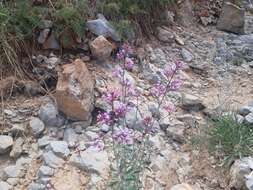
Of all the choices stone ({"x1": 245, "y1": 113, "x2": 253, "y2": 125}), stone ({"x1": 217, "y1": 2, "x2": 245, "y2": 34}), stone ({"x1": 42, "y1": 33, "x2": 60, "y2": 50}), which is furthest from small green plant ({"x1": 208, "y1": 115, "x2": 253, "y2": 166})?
stone ({"x1": 217, "y1": 2, "x2": 245, "y2": 34})

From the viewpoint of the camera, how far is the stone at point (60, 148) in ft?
9.39

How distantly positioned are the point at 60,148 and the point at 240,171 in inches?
40.5

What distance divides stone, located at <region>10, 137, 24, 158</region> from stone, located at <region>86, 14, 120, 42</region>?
104cm

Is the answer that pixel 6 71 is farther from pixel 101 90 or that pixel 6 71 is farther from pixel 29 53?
pixel 101 90

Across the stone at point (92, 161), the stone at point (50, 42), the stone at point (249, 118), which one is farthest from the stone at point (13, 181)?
the stone at point (249, 118)

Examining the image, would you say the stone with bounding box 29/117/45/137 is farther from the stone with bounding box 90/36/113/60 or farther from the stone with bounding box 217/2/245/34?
the stone with bounding box 217/2/245/34

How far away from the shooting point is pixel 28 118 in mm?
3102

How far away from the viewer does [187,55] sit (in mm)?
4207

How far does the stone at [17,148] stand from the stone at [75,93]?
1.05 ft

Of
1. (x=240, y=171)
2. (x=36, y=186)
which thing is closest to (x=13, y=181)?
(x=36, y=186)

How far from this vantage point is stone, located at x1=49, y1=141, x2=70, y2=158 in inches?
113

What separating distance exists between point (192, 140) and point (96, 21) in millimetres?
1148

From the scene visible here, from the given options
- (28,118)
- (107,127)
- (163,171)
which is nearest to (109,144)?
(107,127)

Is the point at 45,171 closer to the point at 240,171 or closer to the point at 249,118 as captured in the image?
the point at 240,171
